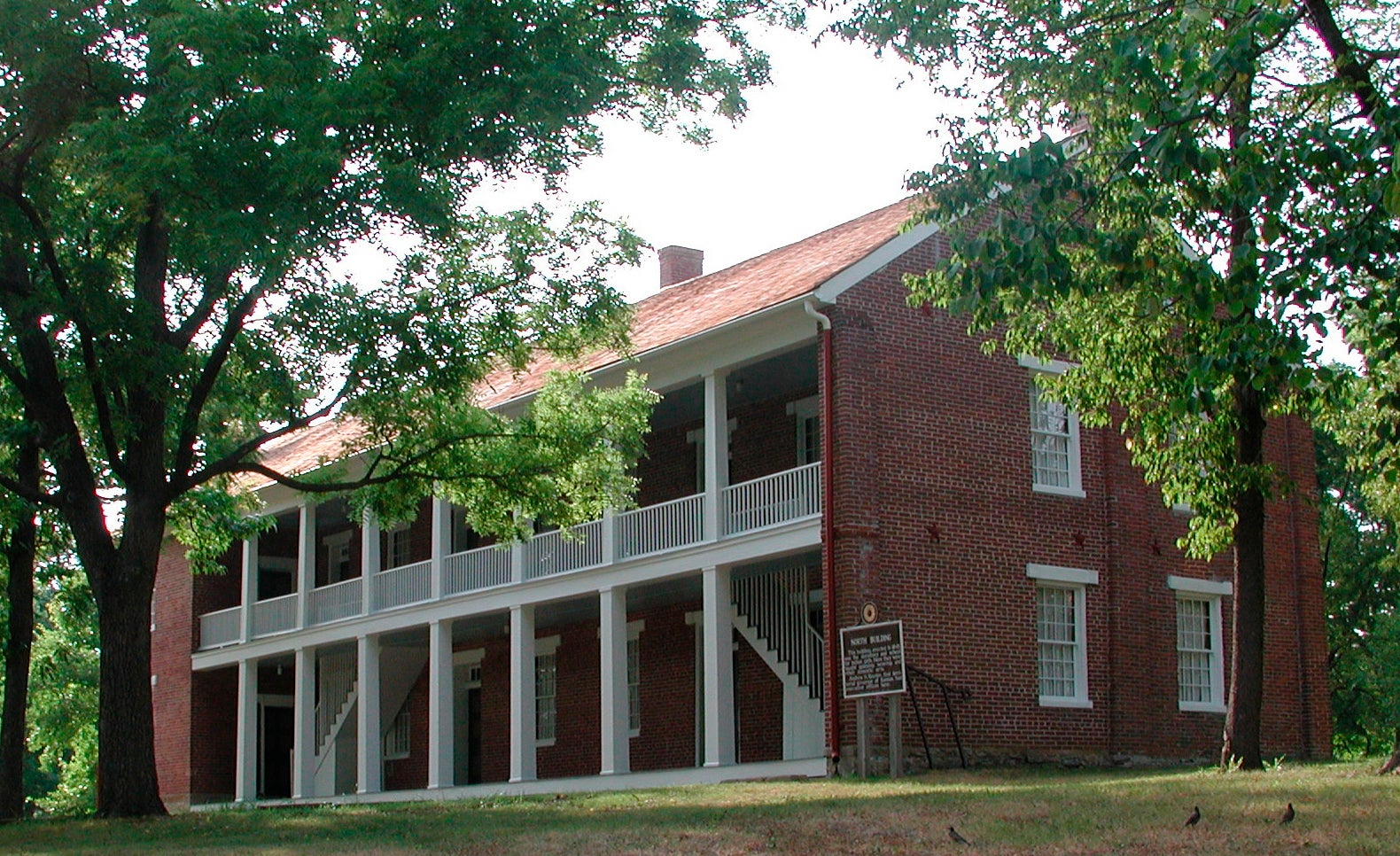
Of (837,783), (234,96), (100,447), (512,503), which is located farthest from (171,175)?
(837,783)

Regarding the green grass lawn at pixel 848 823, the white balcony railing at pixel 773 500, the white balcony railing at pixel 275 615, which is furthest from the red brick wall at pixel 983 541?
the white balcony railing at pixel 275 615

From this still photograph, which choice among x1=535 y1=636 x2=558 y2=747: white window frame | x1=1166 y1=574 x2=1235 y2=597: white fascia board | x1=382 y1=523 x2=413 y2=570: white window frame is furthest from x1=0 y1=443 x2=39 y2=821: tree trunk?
x1=1166 y1=574 x2=1235 y2=597: white fascia board

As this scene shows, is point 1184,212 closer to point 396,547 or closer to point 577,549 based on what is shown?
point 577,549

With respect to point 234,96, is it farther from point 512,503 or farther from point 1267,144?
point 1267,144

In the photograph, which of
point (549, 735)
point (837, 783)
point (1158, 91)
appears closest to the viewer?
point (1158, 91)

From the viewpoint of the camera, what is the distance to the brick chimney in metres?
34.0

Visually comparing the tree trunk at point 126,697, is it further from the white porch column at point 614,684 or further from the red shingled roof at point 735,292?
the white porch column at point 614,684

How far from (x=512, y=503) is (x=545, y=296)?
2686 millimetres

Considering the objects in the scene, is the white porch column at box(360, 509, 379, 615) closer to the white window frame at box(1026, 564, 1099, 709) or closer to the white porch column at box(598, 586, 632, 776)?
the white porch column at box(598, 586, 632, 776)

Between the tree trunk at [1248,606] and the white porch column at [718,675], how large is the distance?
661 cm

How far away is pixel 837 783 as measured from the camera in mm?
19219

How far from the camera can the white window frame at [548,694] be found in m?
30.5

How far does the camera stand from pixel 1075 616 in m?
24.2

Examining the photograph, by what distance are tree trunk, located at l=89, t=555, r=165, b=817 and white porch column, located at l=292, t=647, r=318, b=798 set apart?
47.8 feet
